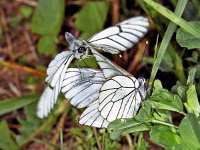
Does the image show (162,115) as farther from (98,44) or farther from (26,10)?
(26,10)

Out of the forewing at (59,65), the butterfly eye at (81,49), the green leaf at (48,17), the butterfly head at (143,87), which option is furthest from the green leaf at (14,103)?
the butterfly head at (143,87)

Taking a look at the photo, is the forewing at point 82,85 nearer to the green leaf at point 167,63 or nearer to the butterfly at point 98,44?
the butterfly at point 98,44

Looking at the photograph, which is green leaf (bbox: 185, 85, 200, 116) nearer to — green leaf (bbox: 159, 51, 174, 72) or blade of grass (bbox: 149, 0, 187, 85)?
blade of grass (bbox: 149, 0, 187, 85)

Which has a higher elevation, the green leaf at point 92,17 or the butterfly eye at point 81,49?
the butterfly eye at point 81,49

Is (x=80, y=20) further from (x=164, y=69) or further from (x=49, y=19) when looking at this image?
(x=164, y=69)

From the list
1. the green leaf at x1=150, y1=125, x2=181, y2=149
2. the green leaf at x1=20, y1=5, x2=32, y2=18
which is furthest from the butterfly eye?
the green leaf at x1=20, y1=5, x2=32, y2=18

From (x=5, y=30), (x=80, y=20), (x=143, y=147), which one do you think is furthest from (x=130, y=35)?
(x=5, y=30)
